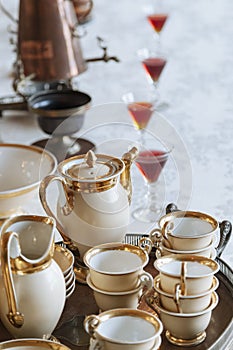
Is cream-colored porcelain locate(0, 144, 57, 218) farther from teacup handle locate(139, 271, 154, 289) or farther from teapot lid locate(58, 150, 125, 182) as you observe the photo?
teacup handle locate(139, 271, 154, 289)

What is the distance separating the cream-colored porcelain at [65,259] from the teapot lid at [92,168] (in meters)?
0.10

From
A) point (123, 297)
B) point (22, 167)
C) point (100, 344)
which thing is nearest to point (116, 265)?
point (123, 297)

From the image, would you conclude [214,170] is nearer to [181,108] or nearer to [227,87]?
[181,108]

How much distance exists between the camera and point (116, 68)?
2.03 meters

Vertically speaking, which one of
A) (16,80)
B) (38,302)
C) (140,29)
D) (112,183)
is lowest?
(38,302)

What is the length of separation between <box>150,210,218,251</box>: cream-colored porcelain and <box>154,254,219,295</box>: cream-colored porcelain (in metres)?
0.04

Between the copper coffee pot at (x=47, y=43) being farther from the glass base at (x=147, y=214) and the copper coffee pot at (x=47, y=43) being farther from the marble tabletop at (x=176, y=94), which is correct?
the glass base at (x=147, y=214)

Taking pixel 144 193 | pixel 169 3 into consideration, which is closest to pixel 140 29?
pixel 169 3

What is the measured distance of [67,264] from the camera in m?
0.92

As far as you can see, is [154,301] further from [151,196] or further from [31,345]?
[151,196]

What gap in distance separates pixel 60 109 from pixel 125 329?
864mm

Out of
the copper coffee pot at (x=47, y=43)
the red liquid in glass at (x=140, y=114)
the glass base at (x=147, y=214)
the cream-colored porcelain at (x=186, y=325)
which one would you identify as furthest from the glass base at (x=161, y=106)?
the cream-colored porcelain at (x=186, y=325)

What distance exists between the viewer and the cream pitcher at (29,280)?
78cm

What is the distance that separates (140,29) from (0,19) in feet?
1.91
